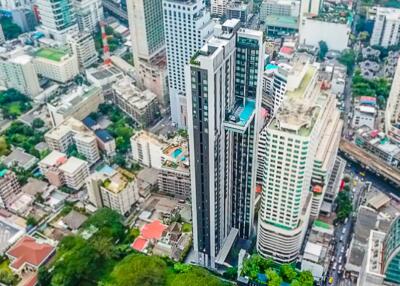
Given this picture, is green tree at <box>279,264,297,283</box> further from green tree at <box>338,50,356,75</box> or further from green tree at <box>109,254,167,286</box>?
green tree at <box>338,50,356,75</box>

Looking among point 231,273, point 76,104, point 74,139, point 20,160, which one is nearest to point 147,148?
point 74,139

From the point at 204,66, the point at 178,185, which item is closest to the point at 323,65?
the point at 178,185

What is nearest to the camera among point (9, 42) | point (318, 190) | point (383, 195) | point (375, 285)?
point (375, 285)

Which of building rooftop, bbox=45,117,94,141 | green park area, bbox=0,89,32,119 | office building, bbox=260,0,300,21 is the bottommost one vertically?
green park area, bbox=0,89,32,119

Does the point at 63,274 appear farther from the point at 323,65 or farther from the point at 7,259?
the point at 323,65

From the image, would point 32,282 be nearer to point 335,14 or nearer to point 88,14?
point 88,14

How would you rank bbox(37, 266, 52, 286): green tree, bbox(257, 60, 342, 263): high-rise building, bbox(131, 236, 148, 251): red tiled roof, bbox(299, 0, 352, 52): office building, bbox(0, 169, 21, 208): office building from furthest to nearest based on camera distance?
1. bbox(299, 0, 352, 52): office building
2. bbox(0, 169, 21, 208): office building
3. bbox(131, 236, 148, 251): red tiled roof
4. bbox(37, 266, 52, 286): green tree
5. bbox(257, 60, 342, 263): high-rise building

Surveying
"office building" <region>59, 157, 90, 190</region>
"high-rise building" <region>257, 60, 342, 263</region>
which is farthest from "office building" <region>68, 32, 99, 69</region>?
"high-rise building" <region>257, 60, 342, 263</region>
